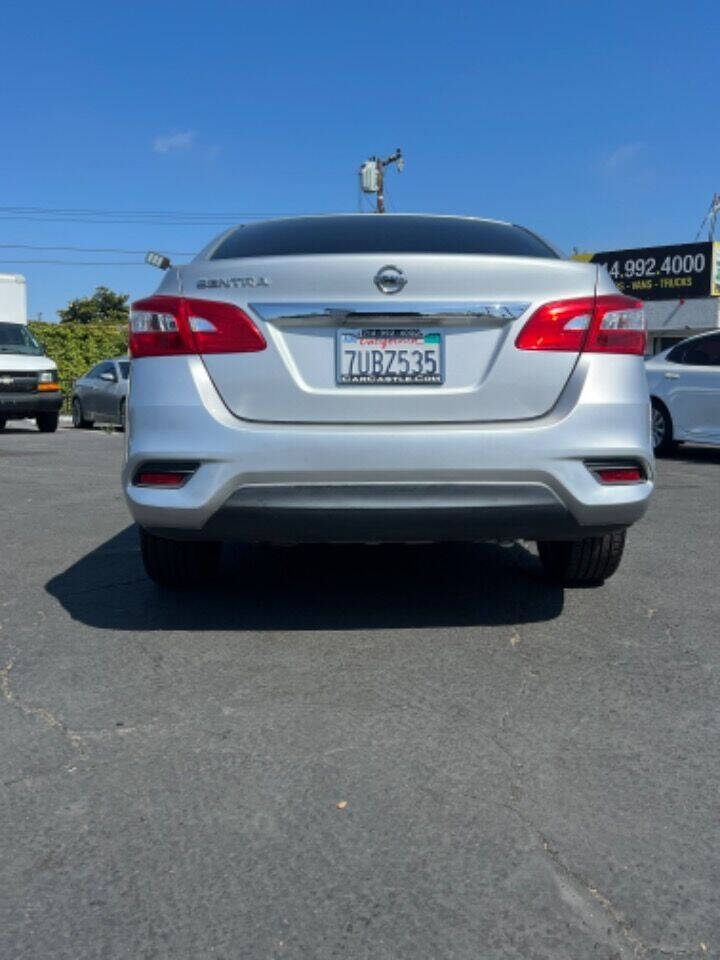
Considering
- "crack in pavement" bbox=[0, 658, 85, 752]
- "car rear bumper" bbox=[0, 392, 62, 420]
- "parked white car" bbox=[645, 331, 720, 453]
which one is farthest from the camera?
"car rear bumper" bbox=[0, 392, 62, 420]

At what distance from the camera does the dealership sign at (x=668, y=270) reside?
31.5 m

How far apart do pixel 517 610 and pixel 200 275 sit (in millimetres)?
1839

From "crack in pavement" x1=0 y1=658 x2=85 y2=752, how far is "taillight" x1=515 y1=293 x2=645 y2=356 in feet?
6.24

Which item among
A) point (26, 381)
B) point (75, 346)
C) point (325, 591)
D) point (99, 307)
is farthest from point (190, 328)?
point (99, 307)

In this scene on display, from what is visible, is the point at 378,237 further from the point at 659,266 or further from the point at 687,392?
the point at 659,266

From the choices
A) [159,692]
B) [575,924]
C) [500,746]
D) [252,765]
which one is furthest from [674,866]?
[159,692]

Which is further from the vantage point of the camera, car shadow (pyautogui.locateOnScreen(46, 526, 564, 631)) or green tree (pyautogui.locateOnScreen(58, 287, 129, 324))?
green tree (pyautogui.locateOnScreen(58, 287, 129, 324))

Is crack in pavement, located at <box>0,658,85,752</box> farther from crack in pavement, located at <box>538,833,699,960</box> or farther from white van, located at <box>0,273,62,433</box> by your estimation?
white van, located at <box>0,273,62,433</box>

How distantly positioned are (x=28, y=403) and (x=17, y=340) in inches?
80.5

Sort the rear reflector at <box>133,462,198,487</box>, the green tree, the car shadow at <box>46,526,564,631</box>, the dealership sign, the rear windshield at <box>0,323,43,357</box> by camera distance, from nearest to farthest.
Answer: the rear reflector at <box>133,462,198,487</box> < the car shadow at <box>46,526,564,631</box> < the rear windshield at <box>0,323,43,357</box> < the dealership sign < the green tree

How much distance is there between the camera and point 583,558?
453cm

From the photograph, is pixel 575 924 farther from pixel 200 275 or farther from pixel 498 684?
pixel 200 275

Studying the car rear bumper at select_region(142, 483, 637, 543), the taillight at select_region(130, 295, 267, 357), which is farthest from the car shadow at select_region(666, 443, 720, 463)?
the taillight at select_region(130, 295, 267, 357)

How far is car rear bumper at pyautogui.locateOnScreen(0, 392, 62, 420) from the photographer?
1633 centimetres
